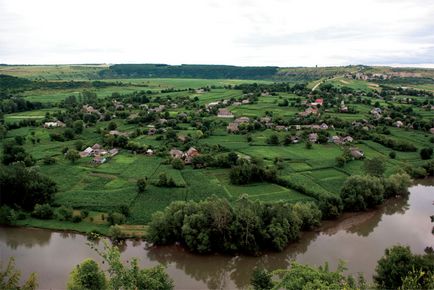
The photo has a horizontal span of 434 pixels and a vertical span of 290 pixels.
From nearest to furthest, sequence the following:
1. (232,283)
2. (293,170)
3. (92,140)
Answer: (232,283) < (293,170) < (92,140)

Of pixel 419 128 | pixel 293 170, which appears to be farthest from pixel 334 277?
pixel 419 128

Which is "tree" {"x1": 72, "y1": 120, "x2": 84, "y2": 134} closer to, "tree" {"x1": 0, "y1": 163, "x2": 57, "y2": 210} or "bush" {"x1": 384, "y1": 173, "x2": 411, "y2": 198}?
"tree" {"x1": 0, "y1": 163, "x2": 57, "y2": 210}

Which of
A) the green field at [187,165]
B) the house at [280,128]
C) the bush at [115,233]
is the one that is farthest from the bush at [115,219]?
the house at [280,128]

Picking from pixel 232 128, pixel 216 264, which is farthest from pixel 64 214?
pixel 232 128

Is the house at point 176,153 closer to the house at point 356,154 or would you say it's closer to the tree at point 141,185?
the tree at point 141,185

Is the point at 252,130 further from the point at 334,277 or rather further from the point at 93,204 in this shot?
the point at 334,277

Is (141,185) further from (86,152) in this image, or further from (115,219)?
(86,152)
